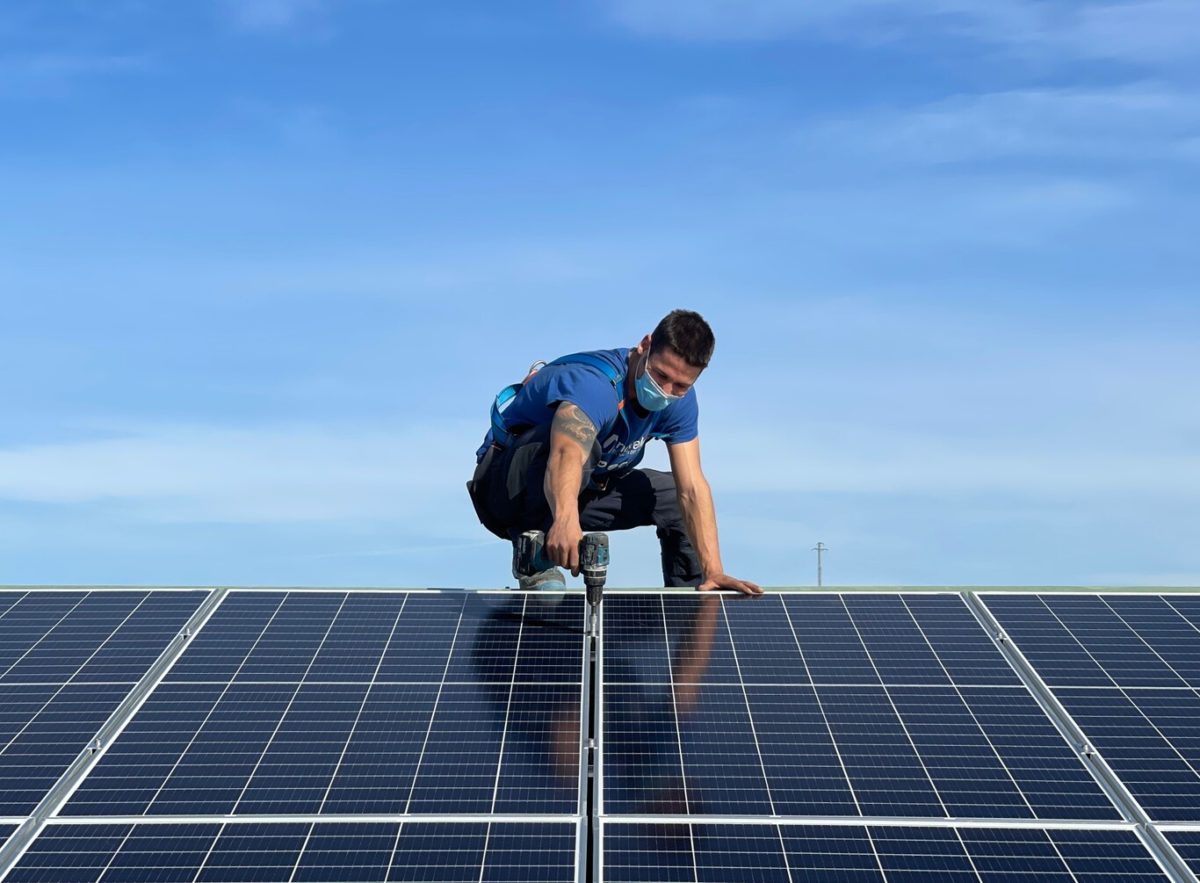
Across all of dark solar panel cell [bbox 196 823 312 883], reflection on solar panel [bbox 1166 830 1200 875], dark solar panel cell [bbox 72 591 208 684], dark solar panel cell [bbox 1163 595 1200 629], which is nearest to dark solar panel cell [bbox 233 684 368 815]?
dark solar panel cell [bbox 196 823 312 883]

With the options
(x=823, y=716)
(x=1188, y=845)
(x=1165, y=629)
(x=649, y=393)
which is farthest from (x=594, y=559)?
(x=1165, y=629)

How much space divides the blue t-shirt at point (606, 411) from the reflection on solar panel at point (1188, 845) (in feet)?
17.7

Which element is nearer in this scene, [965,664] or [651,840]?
[651,840]

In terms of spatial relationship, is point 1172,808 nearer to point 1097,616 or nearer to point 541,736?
point 1097,616

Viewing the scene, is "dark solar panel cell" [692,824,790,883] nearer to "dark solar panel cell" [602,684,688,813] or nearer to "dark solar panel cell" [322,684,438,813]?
"dark solar panel cell" [602,684,688,813]

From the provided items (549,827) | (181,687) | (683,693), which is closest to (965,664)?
(683,693)

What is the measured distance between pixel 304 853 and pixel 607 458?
556cm

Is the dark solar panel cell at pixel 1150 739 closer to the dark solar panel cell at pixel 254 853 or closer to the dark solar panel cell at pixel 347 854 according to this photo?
the dark solar panel cell at pixel 347 854

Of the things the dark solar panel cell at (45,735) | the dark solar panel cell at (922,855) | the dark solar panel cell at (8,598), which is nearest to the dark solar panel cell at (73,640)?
the dark solar panel cell at (45,735)

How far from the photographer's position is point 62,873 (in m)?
7.55

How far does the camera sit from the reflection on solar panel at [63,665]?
8688 millimetres

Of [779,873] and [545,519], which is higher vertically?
[545,519]

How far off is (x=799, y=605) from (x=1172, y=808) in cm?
331

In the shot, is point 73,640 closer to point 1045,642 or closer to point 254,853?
point 254,853
